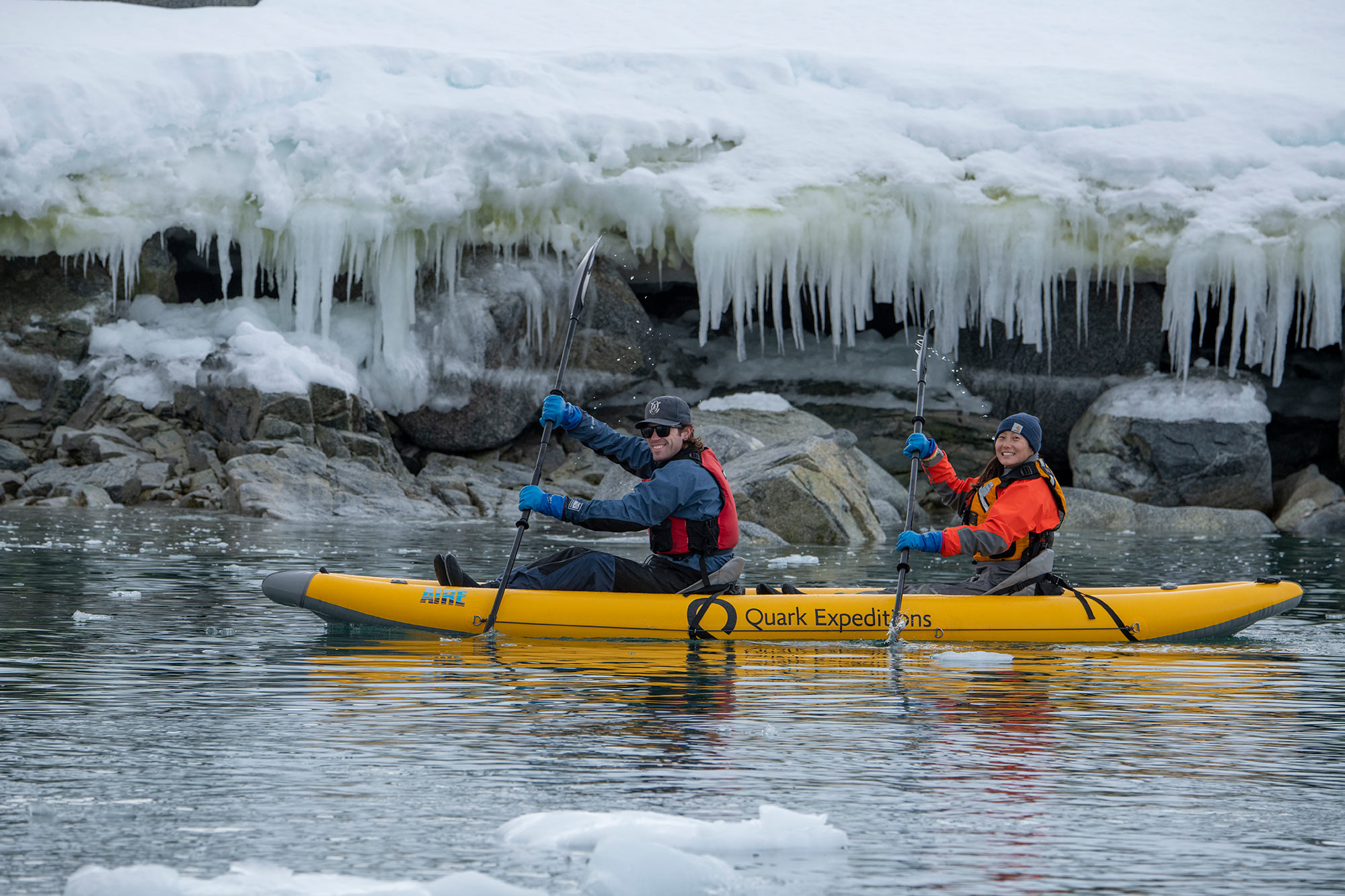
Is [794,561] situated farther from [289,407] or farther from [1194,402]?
[1194,402]

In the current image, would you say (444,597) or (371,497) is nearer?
(444,597)

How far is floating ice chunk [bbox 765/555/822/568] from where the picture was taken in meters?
12.0

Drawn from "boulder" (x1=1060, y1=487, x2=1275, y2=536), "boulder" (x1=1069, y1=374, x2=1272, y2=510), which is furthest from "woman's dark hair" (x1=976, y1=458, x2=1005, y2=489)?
"boulder" (x1=1069, y1=374, x2=1272, y2=510)

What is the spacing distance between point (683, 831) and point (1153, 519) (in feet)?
55.3

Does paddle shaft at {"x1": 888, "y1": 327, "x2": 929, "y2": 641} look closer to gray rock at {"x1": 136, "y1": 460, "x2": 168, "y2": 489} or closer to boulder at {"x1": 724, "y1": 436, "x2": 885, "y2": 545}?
boulder at {"x1": 724, "y1": 436, "x2": 885, "y2": 545}

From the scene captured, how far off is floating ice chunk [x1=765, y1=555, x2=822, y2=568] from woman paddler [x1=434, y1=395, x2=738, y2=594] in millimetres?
4513

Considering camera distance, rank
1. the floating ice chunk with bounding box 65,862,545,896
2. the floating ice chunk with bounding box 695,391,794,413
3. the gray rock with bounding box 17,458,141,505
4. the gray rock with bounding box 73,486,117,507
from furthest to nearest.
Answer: the floating ice chunk with bounding box 695,391,794,413, the gray rock with bounding box 17,458,141,505, the gray rock with bounding box 73,486,117,507, the floating ice chunk with bounding box 65,862,545,896

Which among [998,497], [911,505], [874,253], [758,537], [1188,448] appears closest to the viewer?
[998,497]

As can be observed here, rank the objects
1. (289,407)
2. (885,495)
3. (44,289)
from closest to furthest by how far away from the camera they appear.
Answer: (289,407) → (885,495) → (44,289)

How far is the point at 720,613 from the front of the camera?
7152mm

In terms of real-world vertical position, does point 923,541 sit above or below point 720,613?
above

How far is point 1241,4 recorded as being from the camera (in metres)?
27.0

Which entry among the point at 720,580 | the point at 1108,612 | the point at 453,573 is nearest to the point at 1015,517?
the point at 1108,612

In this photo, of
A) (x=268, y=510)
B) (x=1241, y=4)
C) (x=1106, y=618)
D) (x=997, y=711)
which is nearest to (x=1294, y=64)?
(x=1241, y=4)
